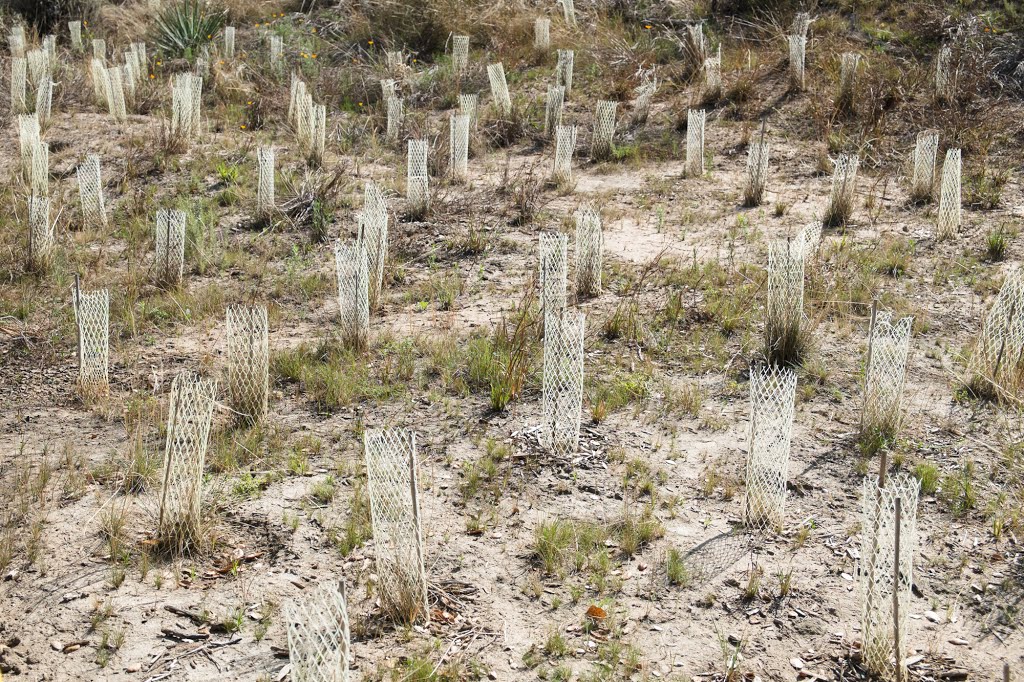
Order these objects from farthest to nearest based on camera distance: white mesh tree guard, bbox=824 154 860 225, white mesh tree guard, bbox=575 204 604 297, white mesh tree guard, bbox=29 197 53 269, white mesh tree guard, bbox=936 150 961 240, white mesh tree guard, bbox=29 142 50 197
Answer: white mesh tree guard, bbox=29 142 50 197 < white mesh tree guard, bbox=824 154 860 225 < white mesh tree guard, bbox=936 150 961 240 < white mesh tree guard, bbox=29 197 53 269 < white mesh tree guard, bbox=575 204 604 297

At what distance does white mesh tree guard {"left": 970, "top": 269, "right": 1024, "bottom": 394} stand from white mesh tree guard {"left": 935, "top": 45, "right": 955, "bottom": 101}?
4047 mm

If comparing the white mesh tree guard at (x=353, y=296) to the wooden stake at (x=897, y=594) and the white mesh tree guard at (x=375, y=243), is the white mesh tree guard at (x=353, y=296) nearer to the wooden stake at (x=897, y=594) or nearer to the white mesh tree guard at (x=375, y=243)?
the white mesh tree guard at (x=375, y=243)

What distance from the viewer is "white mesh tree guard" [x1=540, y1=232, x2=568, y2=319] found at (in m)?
5.63

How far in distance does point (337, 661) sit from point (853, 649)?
184 centimetres

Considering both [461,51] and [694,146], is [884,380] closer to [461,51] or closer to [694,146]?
[694,146]

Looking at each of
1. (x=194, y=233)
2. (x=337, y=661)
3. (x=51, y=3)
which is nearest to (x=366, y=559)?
(x=337, y=661)

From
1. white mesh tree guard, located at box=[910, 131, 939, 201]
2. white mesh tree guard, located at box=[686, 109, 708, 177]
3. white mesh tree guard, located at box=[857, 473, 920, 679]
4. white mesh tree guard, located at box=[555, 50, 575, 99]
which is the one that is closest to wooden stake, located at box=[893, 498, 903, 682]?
white mesh tree guard, located at box=[857, 473, 920, 679]

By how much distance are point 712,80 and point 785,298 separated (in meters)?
4.65

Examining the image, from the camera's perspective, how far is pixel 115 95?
30.0 ft

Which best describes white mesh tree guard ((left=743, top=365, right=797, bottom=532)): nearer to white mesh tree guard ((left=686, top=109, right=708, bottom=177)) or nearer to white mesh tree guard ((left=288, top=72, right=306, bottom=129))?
white mesh tree guard ((left=686, top=109, right=708, bottom=177))

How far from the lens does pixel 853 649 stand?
3.68m

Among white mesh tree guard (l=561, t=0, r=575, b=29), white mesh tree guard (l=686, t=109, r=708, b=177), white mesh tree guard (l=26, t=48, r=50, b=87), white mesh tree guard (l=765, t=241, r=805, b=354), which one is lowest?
white mesh tree guard (l=765, t=241, r=805, b=354)

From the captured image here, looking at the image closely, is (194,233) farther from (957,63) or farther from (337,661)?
(957,63)

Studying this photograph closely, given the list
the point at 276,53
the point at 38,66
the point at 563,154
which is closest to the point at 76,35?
the point at 38,66
